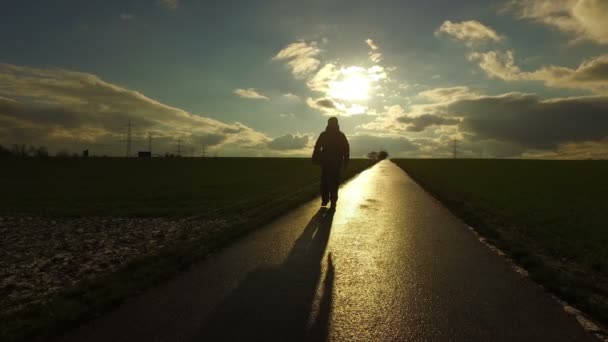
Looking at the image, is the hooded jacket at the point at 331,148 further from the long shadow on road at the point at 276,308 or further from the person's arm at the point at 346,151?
the long shadow on road at the point at 276,308

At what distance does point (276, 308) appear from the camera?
4.23m

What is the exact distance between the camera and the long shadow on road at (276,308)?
11.9 ft

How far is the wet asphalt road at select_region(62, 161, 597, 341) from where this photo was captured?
3.69 meters

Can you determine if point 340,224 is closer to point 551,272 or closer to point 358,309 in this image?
point 551,272

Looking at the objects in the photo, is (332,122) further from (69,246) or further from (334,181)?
(69,246)

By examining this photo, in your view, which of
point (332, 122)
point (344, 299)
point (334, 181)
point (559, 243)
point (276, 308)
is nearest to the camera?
point (276, 308)

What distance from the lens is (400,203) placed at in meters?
14.5

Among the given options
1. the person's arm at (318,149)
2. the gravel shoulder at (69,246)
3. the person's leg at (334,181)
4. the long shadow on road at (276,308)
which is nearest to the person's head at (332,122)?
the person's arm at (318,149)

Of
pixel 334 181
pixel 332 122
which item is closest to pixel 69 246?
pixel 334 181

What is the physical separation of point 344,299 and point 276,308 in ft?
2.73

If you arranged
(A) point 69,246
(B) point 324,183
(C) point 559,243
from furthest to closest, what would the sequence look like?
(B) point 324,183, (C) point 559,243, (A) point 69,246

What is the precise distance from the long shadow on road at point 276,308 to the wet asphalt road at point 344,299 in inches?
0.4

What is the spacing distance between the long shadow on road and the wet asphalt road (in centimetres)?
1

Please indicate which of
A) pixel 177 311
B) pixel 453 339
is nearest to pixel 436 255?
pixel 453 339
